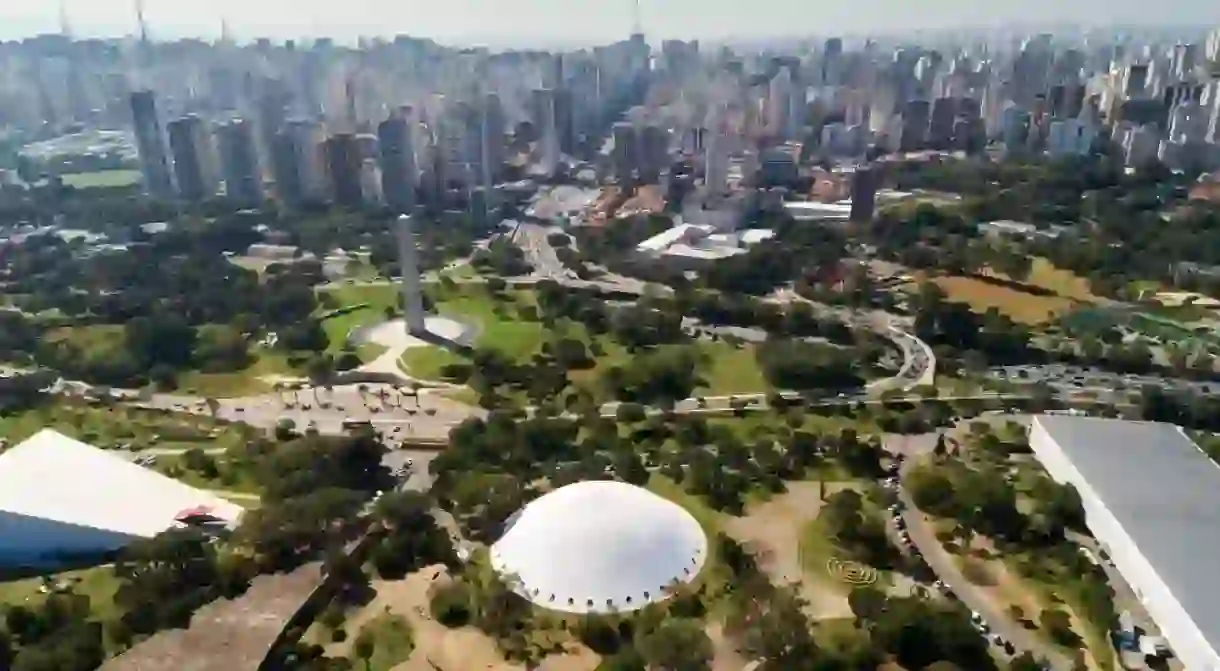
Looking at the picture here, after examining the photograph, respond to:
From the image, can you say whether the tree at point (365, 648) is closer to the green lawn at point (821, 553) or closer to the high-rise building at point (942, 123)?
the green lawn at point (821, 553)

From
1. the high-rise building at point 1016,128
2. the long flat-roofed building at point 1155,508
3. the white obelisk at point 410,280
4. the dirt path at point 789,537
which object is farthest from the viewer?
the high-rise building at point 1016,128

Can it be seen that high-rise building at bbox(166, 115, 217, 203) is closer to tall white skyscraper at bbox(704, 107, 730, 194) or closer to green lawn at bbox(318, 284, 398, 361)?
green lawn at bbox(318, 284, 398, 361)

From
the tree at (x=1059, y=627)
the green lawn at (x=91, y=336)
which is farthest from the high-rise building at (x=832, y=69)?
the tree at (x=1059, y=627)

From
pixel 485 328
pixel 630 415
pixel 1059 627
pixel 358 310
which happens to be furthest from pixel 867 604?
pixel 358 310

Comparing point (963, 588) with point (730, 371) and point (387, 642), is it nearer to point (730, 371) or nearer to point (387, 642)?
point (387, 642)

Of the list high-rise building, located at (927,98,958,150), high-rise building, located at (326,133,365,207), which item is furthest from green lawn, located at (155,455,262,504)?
high-rise building, located at (927,98,958,150)

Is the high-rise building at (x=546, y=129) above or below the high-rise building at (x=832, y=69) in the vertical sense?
below

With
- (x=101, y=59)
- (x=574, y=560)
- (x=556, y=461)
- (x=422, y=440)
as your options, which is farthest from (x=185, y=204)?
(x=101, y=59)
